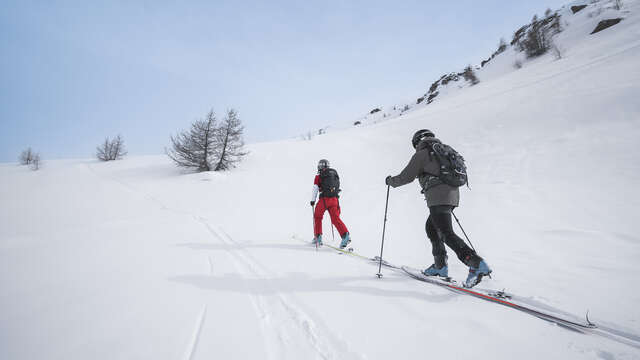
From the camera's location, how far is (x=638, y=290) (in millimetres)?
2969

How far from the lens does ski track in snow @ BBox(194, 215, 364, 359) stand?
199 centimetres

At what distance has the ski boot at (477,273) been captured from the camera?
2885 millimetres

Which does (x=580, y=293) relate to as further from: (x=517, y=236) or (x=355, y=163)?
(x=355, y=163)

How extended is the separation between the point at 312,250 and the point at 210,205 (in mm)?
7008

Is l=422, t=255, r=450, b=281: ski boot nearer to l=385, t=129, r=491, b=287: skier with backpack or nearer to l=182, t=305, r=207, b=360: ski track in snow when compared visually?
l=385, t=129, r=491, b=287: skier with backpack

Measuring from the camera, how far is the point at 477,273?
2973 millimetres

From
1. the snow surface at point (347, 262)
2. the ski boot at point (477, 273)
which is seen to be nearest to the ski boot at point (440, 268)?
the snow surface at point (347, 262)

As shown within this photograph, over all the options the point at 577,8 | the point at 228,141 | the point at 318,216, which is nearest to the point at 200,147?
the point at 228,141

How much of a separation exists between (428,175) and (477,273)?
4.54 feet

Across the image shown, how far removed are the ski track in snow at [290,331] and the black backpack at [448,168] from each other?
7.53 feet

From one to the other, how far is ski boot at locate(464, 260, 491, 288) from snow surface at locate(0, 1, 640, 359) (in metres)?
0.21

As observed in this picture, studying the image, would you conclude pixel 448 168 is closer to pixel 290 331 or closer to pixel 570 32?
pixel 290 331

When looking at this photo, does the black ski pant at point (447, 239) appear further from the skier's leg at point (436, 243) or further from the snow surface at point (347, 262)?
the snow surface at point (347, 262)

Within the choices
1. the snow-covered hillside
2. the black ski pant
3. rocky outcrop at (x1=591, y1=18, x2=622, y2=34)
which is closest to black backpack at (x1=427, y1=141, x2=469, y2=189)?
the black ski pant
